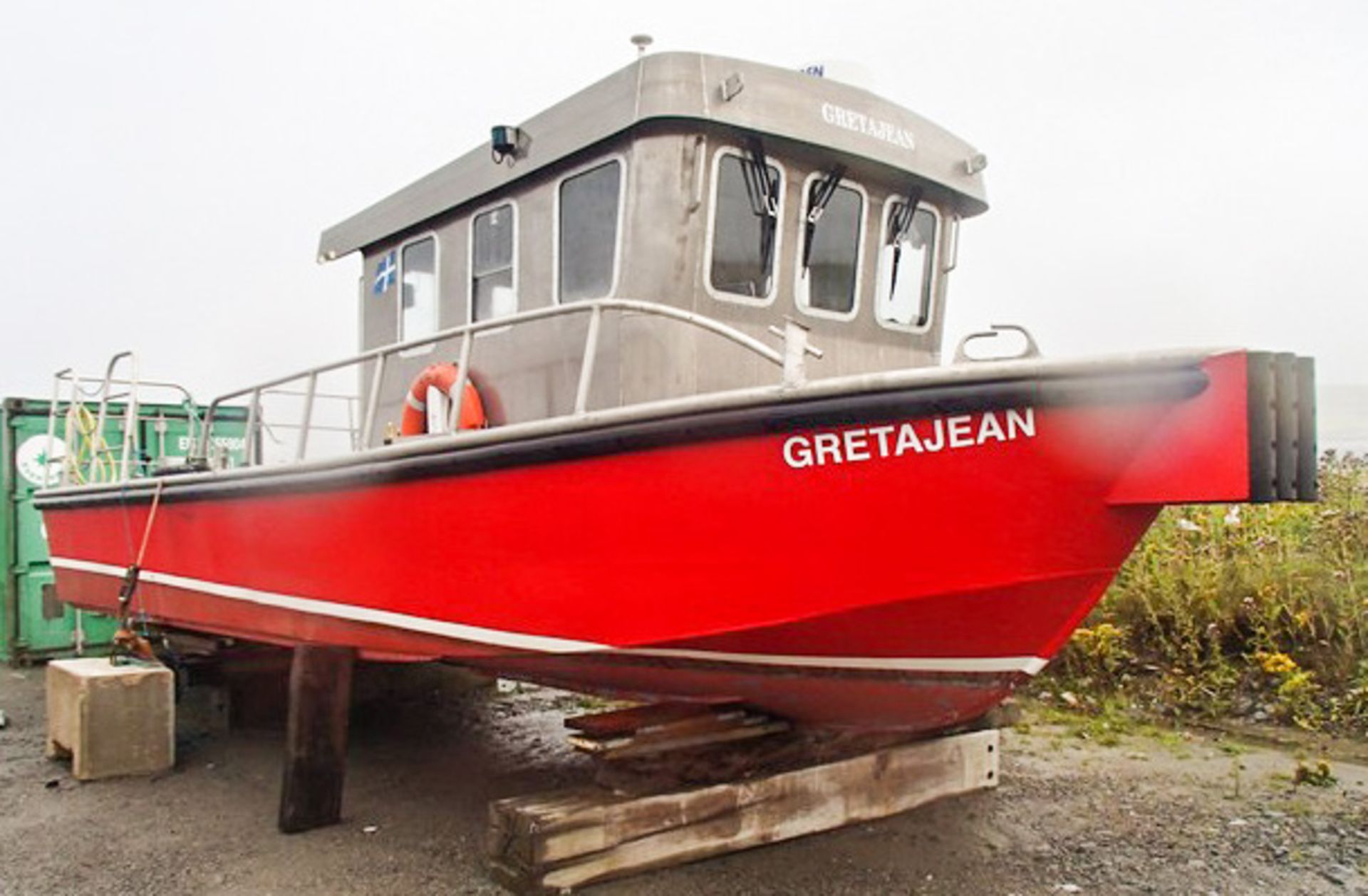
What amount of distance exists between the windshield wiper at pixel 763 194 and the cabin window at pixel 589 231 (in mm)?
507

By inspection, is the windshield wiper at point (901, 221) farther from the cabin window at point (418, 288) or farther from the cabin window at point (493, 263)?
the cabin window at point (418, 288)

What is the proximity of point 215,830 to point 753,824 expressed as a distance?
226 cm

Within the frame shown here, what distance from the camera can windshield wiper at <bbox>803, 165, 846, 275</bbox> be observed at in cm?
429

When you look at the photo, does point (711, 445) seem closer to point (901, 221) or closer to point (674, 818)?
point (674, 818)

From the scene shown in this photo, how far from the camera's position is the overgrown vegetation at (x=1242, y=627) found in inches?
229

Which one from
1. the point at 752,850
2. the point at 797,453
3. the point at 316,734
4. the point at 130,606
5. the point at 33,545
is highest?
the point at 797,453

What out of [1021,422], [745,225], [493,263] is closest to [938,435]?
[1021,422]

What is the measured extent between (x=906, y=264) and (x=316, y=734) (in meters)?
3.23

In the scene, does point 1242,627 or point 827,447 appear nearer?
point 827,447

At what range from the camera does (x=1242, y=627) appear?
638 centimetres

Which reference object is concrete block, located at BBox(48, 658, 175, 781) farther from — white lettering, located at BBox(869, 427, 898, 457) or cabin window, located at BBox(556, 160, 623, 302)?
white lettering, located at BBox(869, 427, 898, 457)

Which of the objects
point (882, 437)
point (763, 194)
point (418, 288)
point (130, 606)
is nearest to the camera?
point (882, 437)

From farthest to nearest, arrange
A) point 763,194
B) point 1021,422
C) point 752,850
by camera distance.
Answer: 1. point 763,194
2. point 752,850
3. point 1021,422

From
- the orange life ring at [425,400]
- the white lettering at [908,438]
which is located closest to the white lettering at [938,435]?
the white lettering at [908,438]
